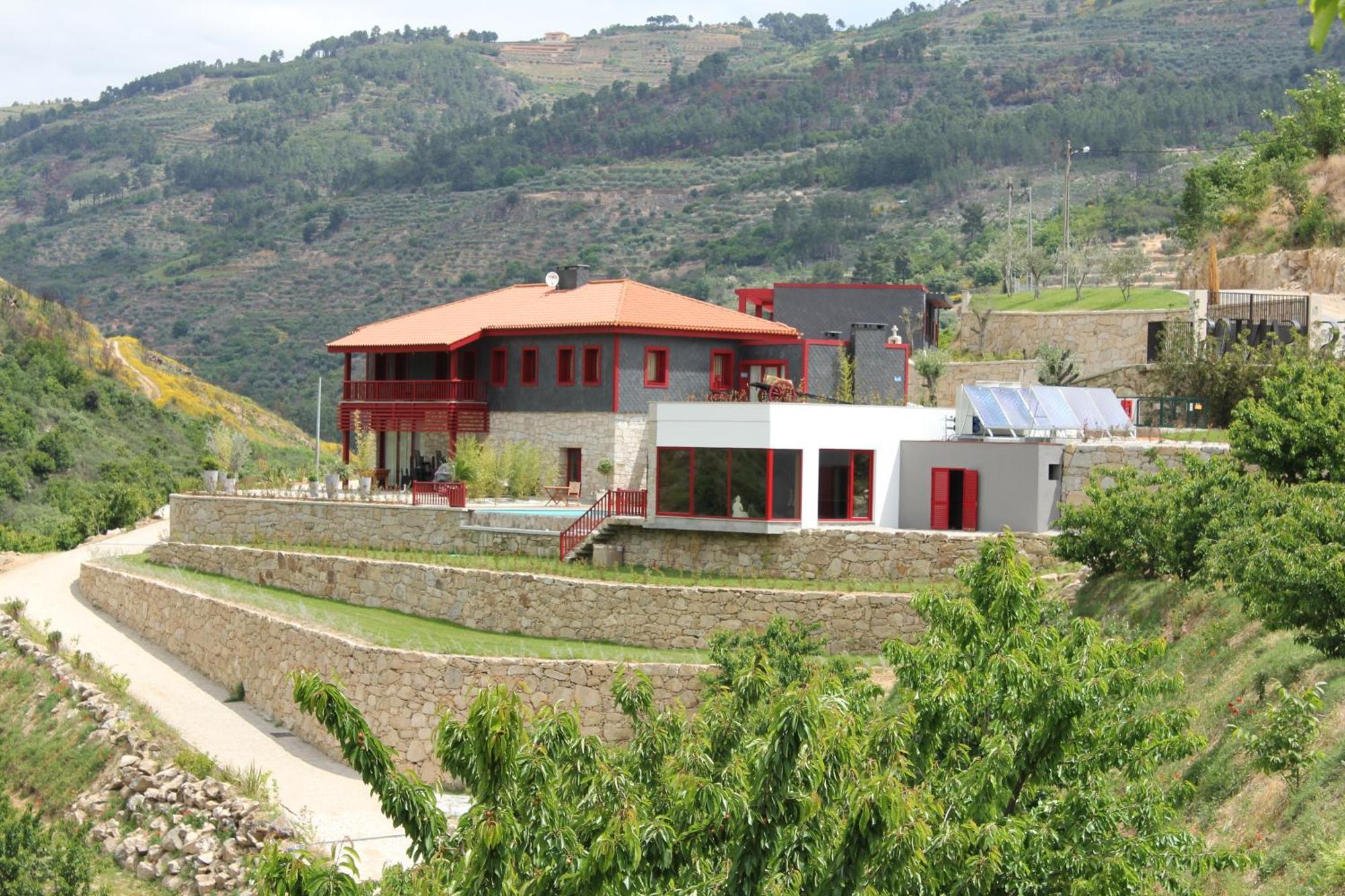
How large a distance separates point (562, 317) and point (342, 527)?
7639 mm

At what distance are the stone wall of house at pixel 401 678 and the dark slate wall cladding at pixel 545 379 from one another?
10.2 m

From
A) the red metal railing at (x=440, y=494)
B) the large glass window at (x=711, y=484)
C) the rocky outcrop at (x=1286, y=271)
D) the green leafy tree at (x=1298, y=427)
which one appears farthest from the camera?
the rocky outcrop at (x=1286, y=271)

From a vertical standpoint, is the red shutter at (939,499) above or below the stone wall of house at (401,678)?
above

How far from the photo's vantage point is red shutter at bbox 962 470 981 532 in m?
33.5

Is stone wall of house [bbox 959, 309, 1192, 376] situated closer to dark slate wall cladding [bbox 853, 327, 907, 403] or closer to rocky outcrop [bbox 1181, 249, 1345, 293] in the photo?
rocky outcrop [bbox 1181, 249, 1345, 293]

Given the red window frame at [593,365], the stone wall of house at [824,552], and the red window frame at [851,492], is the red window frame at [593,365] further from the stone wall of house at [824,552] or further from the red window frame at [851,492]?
the red window frame at [851,492]

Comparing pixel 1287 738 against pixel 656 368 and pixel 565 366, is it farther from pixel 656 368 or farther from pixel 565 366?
pixel 565 366

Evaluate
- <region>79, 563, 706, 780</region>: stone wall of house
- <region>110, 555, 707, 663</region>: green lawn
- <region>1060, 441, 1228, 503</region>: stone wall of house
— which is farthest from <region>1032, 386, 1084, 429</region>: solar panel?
<region>79, 563, 706, 780</region>: stone wall of house

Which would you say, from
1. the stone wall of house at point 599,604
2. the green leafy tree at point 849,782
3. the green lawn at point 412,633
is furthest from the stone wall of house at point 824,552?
the green leafy tree at point 849,782

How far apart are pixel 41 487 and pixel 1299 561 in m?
52.2

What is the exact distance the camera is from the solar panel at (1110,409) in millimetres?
34625

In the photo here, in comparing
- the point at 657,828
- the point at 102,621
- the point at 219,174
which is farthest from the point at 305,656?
the point at 219,174

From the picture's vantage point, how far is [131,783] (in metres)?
27.5

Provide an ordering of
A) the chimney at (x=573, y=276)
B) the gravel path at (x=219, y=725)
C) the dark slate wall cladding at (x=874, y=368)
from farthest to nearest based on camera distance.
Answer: the chimney at (x=573, y=276), the dark slate wall cladding at (x=874, y=368), the gravel path at (x=219, y=725)
